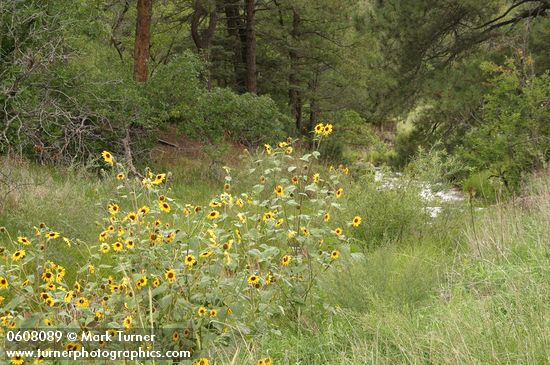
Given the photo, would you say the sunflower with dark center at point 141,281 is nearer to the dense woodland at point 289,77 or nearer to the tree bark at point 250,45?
the dense woodland at point 289,77

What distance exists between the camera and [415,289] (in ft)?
14.9

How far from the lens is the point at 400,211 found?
6941 mm

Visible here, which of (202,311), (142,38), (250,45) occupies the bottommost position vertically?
(202,311)

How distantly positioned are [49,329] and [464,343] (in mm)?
2010

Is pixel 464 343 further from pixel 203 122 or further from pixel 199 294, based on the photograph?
pixel 203 122

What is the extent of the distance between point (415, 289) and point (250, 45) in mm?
12834

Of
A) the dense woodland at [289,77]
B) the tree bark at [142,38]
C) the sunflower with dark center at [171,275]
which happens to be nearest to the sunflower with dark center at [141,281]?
the sunflower with dark center at [171,275]

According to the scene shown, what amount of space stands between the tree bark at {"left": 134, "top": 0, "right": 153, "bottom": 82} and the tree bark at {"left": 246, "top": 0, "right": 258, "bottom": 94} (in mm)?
3438

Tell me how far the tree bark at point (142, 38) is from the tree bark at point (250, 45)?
11.3 ft

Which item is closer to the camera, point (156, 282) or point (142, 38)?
point (156, 282)

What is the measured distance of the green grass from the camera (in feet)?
10.6

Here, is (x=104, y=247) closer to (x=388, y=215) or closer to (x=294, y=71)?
(x=388, y=215)

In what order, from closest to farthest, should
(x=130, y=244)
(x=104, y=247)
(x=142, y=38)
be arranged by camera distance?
(x=130, y=244) → (x=104, y=247) → (x=142, y=38)

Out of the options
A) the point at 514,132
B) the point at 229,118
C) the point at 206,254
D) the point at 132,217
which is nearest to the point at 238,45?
the point at 229,118
